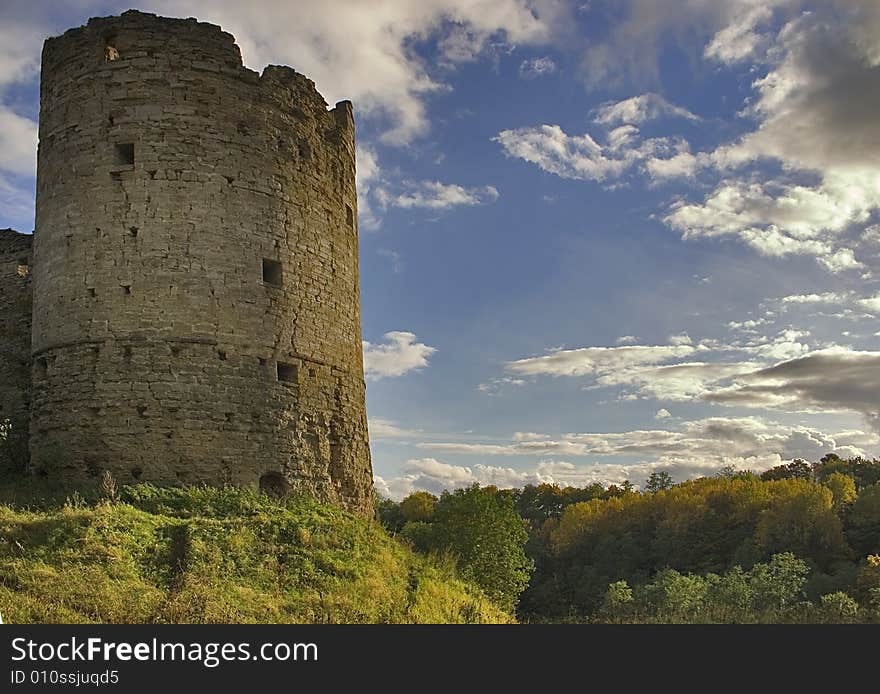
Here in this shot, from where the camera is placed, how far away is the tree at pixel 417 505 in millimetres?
55062

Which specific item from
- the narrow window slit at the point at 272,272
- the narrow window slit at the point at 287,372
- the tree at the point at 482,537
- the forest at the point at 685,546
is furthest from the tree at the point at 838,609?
the narrow window slit at the point at 272,272

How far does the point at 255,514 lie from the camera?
1224 cm

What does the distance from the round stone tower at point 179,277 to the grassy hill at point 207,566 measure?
818 mm

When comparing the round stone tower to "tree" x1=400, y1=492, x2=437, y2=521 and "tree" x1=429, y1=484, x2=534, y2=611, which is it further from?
"tree" x1=400, y1=492, x2=437, y2=521

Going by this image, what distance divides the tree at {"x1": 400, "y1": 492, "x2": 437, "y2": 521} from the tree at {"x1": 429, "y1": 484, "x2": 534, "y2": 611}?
33.2 metres

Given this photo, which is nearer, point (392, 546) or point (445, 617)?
point (445, 617)

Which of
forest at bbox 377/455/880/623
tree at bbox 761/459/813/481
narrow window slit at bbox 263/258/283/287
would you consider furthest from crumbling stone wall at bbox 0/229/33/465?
Answer: tree at bbox 761/459/813/481

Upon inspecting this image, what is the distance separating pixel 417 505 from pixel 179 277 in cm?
4953

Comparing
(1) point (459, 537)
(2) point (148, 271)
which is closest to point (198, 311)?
(2) point (148, 271)

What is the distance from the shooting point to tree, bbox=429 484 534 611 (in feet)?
61.8

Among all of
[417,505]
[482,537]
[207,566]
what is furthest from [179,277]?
[417,505]

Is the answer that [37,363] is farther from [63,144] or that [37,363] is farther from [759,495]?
[759,495]

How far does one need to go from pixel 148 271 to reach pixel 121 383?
184 cm

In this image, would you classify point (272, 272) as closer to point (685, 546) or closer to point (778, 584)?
point (778, 584)
